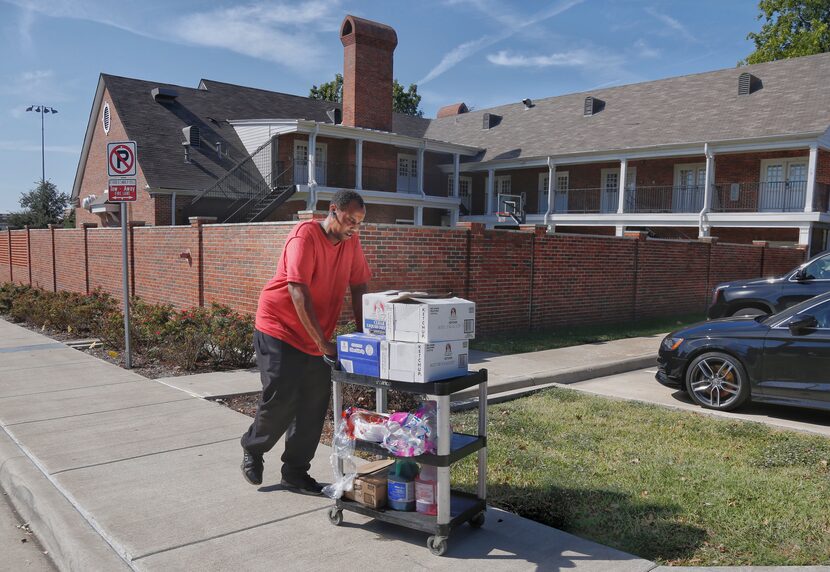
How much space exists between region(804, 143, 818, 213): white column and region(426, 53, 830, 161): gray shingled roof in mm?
710

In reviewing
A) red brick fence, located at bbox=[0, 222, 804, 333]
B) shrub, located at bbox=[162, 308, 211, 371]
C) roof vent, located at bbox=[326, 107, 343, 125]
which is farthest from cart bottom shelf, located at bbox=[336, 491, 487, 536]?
roof vent, located at bbox=[326, 107, 343, 125]

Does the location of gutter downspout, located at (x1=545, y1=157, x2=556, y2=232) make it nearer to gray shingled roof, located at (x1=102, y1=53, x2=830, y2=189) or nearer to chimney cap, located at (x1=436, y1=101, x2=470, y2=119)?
gray shingled roof, located at (x1=102, y1=53, x2=830, y2=189)

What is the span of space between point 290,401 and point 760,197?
24937mm

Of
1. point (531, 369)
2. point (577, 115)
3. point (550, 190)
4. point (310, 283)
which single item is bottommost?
point (531, 369)

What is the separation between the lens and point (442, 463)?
3.58m

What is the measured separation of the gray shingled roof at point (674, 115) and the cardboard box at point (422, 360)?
76.0 feet

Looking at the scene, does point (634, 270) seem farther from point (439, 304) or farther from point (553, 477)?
point (439, 304)

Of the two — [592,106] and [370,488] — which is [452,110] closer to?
[592,106]

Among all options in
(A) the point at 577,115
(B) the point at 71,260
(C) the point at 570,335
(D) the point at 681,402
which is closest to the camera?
(D) the point at 681,402

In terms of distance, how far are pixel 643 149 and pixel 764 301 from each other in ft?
53.2

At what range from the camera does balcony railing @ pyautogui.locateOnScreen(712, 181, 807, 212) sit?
23.7 m

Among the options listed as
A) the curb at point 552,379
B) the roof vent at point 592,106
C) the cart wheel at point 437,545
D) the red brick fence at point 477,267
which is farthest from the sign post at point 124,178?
the roof vent at point 592,106

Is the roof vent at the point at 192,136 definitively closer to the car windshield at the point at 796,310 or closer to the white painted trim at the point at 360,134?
the white painted trim at the point at 360,134

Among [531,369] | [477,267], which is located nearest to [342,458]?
[531,369]
